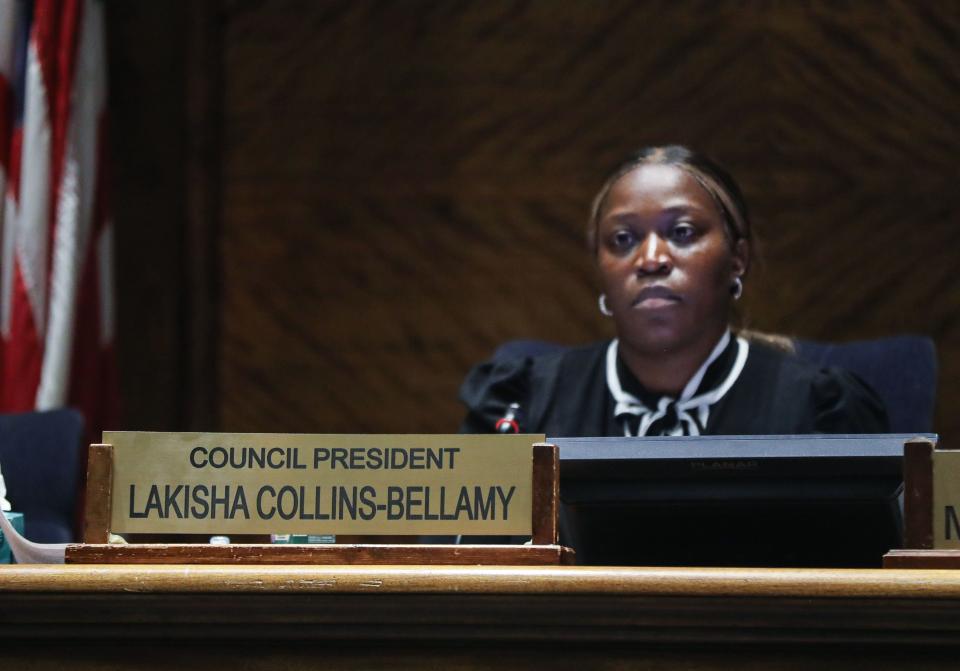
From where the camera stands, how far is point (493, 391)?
2164mm

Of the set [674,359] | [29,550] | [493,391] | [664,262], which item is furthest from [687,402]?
[29,550]

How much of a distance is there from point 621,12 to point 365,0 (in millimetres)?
683

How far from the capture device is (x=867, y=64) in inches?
122

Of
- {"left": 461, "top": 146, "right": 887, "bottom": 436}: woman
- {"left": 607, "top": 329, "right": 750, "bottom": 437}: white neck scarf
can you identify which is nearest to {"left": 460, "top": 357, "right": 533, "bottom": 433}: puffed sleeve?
{"left": 461, "top": 146, "right": 887, "bottom": 436}: woman

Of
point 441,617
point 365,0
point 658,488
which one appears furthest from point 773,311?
point 441,617

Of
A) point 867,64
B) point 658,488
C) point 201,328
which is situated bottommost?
point 658,488

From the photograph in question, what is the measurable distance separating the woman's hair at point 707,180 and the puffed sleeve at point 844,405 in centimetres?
30

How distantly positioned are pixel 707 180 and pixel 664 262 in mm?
208

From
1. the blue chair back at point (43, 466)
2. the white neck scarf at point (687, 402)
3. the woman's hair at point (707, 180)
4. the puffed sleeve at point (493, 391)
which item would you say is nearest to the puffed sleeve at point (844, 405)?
the white neck scarf at point (687, 402)

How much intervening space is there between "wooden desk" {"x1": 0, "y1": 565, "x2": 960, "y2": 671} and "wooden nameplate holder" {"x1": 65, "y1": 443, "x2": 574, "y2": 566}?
0.20ft

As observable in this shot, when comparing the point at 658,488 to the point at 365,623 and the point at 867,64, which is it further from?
the point at 867,64

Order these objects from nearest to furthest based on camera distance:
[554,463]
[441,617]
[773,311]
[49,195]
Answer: [441,617] → [554,463] → [49,195] → [773,311]

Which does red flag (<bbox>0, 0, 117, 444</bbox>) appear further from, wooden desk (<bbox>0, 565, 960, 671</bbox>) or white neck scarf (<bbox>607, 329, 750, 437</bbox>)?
wooden desk (<bbox>0, 565, 960, 671</bbox>)

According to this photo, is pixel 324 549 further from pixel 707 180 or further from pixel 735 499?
pixel 707 180
